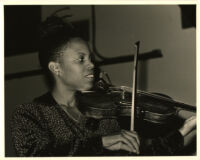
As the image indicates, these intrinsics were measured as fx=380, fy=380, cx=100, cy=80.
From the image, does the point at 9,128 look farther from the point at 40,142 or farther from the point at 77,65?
the point at 77,65

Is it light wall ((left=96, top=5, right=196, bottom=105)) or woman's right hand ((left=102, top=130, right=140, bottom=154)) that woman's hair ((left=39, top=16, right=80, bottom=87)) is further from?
woman's right hand ((left=102, top=130, right=140, bottom=154))

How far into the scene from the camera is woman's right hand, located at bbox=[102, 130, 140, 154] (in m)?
1.31

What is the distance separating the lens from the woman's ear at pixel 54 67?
1462 mm

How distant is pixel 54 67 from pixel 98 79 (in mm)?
Answer: 177

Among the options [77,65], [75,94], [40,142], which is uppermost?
[77,65]

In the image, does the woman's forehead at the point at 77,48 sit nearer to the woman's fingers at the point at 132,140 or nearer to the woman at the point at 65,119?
the woman at the point at 65,119

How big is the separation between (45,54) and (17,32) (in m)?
0.14

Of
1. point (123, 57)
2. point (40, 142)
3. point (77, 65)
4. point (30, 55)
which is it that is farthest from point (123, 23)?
point (40, 142)

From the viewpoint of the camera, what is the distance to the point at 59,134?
4.51 ft

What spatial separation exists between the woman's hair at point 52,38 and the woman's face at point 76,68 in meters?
0.03

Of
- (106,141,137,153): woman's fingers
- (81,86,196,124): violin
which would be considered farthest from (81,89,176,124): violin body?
(106,141,137,153): woman's fingers

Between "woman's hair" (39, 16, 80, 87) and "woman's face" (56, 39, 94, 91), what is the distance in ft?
0.09

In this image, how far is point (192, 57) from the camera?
146 cm

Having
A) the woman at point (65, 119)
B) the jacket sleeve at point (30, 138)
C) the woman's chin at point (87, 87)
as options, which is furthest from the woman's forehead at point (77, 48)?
the jacket sleeve at point (30, 138)
